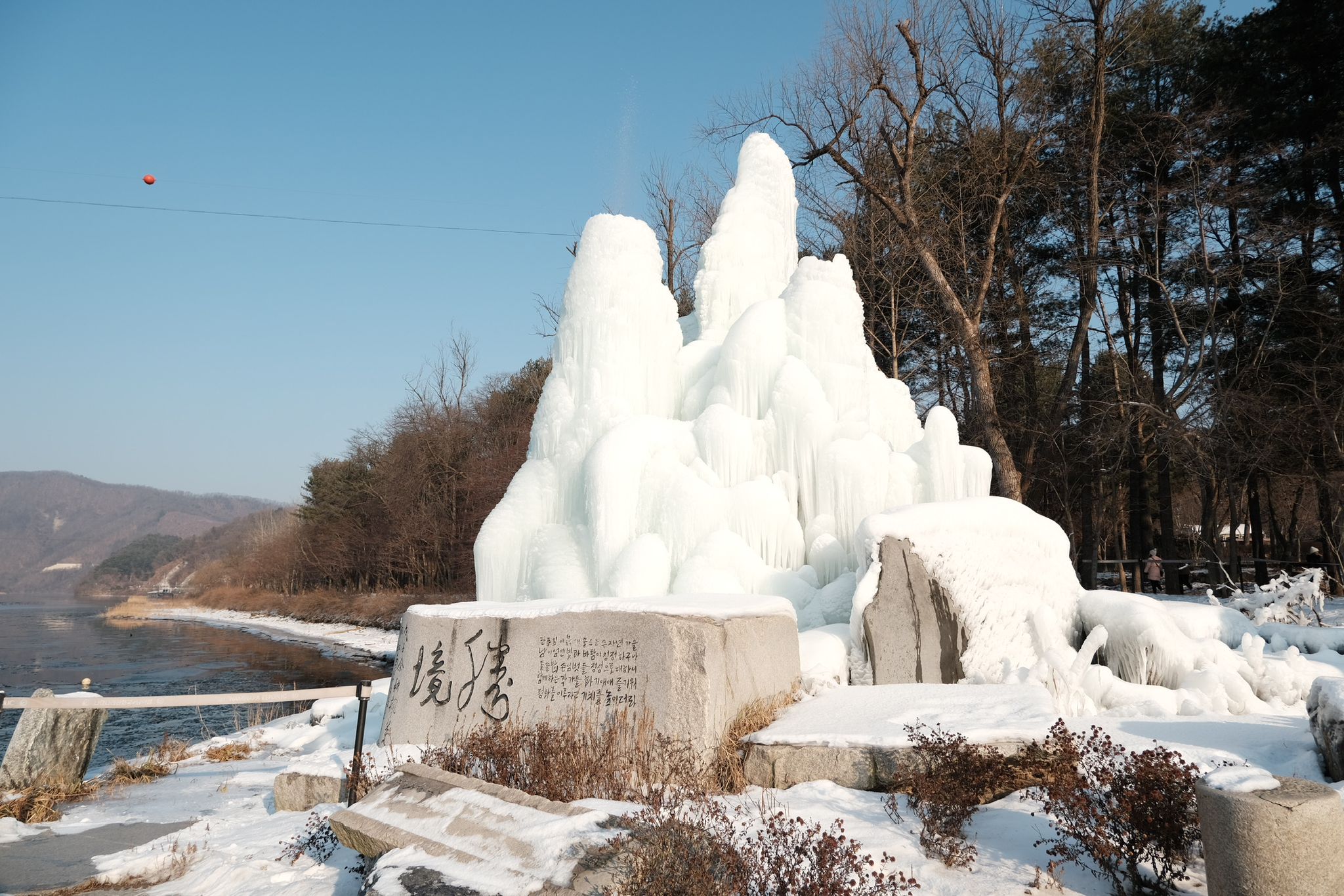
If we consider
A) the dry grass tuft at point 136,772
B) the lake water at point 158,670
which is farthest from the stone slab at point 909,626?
the lake water at point 158,670

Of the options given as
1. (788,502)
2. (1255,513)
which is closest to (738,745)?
(788,502)

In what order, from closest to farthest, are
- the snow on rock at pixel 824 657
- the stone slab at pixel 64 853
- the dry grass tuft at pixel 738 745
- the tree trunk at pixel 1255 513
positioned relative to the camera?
the stone slab at pixel 64 853 → the dry grass tuft at pixel 738 745 → the snow on rock at pixel 824 657 → the tree trunk at pixel 1255 513

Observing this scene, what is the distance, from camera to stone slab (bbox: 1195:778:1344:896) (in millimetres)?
3455

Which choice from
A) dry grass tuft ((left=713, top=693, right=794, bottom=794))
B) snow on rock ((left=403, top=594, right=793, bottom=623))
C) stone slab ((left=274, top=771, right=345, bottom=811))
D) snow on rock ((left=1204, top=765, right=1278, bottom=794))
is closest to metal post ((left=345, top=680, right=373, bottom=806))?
stone slab ((left=274, top=771, right=345, bottom=811))

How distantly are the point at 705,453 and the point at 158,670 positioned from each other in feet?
Result: 70.7

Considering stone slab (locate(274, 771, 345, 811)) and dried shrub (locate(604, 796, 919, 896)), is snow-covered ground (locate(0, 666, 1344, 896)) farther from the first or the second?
dried shrub (locate(604, 796, 919, 896))

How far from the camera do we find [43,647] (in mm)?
34344

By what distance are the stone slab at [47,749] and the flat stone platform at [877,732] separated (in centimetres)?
693

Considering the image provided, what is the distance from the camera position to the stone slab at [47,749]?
822 centimetres

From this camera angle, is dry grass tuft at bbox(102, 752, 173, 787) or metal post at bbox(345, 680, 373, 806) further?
dry grass tuft at bbox(102, 752, 173, 787)

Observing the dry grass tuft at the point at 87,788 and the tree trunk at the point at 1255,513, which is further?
the tree trunk at the point at 1255,513

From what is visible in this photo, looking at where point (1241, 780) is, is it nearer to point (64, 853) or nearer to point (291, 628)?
point (64, 853)

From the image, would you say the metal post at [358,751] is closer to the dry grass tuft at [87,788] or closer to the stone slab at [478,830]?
the stone slab at [478,830]

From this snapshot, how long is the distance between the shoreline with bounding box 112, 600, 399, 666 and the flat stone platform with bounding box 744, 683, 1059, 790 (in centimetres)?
1175
